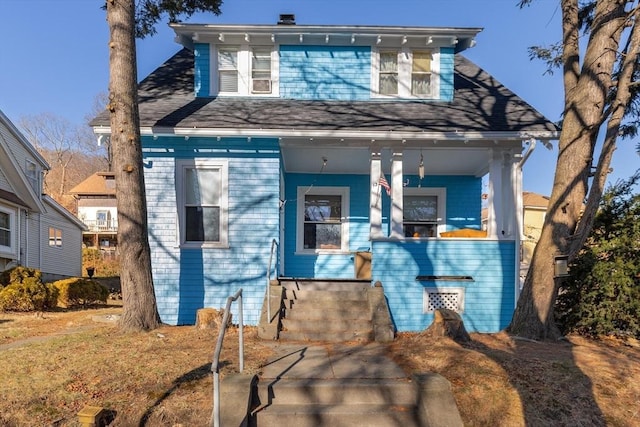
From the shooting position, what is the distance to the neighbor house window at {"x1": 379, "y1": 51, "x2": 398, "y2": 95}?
30.0 feet

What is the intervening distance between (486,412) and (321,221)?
6.27 m

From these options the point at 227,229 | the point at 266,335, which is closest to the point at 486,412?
the point at 266,335

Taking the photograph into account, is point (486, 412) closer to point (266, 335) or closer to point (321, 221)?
point (266, 335)

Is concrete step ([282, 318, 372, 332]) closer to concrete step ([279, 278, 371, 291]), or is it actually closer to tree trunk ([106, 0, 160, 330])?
concrete step ([279, 278, 371, 291])

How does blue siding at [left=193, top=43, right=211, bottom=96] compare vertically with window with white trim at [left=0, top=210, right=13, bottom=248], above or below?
above

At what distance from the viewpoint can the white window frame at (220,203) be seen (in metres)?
7.73

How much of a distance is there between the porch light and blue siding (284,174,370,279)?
14.1ft

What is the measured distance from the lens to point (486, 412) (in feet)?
12.6

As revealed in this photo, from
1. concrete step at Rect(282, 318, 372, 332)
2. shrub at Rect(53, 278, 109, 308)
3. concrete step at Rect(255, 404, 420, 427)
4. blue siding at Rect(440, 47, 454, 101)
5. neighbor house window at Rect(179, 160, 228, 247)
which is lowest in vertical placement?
shrub at Rect(53, 278, 109, 308)

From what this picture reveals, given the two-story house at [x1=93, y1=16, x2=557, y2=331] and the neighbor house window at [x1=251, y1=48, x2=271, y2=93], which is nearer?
the two-story house at [x1=93, y1=16, x2=557, y2=331]

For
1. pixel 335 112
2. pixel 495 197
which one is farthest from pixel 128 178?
pixel 495 197

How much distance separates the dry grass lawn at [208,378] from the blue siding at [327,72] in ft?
18.7

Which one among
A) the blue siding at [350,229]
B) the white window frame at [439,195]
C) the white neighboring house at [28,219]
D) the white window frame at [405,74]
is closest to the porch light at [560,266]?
the white window frame at [439,195]

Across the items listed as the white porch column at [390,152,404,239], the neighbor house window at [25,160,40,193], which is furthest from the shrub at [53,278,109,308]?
the white porch column at [390,152,404,239]
